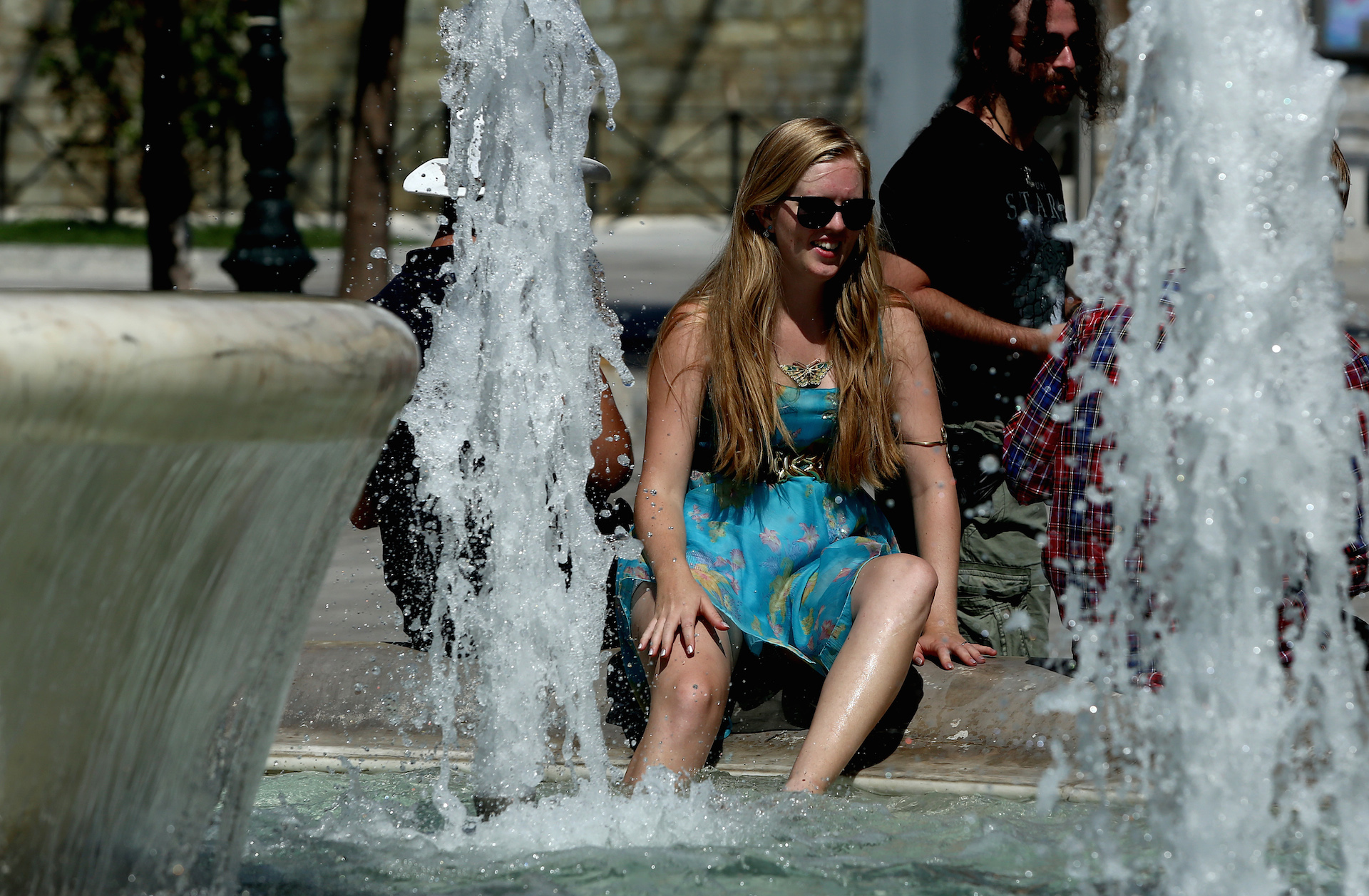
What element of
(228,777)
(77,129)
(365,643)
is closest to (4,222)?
(77,129)

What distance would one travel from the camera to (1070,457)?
2.70 m

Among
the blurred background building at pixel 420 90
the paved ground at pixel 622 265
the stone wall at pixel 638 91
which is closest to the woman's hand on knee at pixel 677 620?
the paved ground at pixel 622 265

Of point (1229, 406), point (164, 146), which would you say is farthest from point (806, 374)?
point (164, 146)

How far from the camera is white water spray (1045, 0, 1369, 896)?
1969 mm

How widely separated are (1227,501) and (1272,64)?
553mm

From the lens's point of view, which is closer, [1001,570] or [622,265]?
[1001,570]

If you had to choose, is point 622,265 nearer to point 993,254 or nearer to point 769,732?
point 993,254

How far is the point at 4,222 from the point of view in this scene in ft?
52.7

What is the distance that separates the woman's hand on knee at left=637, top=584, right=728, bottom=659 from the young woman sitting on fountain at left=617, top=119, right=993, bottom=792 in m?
0.04

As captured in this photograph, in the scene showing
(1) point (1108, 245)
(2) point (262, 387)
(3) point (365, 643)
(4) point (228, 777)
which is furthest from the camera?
(3) point (365, 643)

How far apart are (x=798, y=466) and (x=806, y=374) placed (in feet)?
0.55

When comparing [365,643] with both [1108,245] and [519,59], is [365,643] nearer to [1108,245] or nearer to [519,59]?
[519,59]

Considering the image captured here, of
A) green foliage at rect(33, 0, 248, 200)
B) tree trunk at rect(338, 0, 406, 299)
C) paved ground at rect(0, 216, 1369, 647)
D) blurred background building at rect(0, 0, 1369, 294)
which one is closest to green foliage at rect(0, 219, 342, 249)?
paved ground at rect(0, 216, 1369, 647)

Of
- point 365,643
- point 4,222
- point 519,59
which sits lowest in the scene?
point 4,222
